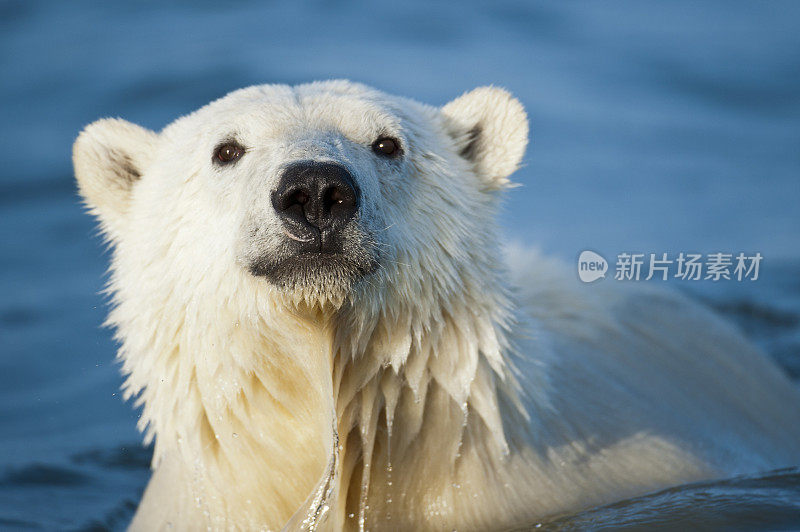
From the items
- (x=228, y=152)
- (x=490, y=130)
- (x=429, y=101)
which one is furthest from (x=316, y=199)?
(x=429, y=101)

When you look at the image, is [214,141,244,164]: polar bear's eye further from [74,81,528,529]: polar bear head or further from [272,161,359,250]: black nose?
[272,161,359,250]: black nose

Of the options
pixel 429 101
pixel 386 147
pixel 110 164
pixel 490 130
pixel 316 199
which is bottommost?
pixel 316 199

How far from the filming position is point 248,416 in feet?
13.9

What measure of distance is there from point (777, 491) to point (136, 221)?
2.98 meters

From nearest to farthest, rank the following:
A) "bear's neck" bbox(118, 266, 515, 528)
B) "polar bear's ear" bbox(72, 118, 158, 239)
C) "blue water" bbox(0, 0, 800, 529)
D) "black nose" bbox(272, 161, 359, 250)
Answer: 1. "black nose" bbox(272, 161, 359, 250)
2. "bear's neck" bbox(118, 266, 515, 528)
3. "polar bear's ear" bbox(72, 118, 158, 239)
4. "blue water" bbox(0, 0, 800, 529)

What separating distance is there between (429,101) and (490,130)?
26.8 feet

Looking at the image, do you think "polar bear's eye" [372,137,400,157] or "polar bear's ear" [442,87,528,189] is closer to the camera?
"polar bear's eye" [372,137,400,157]

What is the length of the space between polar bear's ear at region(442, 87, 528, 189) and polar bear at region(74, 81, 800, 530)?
0.04 feet

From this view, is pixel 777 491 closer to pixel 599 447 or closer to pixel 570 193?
pixel 599 447

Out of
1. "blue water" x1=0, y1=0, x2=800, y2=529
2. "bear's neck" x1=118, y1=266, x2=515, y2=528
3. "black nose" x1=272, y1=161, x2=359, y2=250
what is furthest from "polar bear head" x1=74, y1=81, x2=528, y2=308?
"blue water" x1=0, y1=0, x2=800, y2=529

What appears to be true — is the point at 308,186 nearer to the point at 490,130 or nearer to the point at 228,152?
the point at 228,152

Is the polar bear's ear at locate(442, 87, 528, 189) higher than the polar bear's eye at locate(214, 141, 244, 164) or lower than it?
higher

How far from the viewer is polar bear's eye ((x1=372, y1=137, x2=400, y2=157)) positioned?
4363 mm

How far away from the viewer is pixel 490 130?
16.1ft
